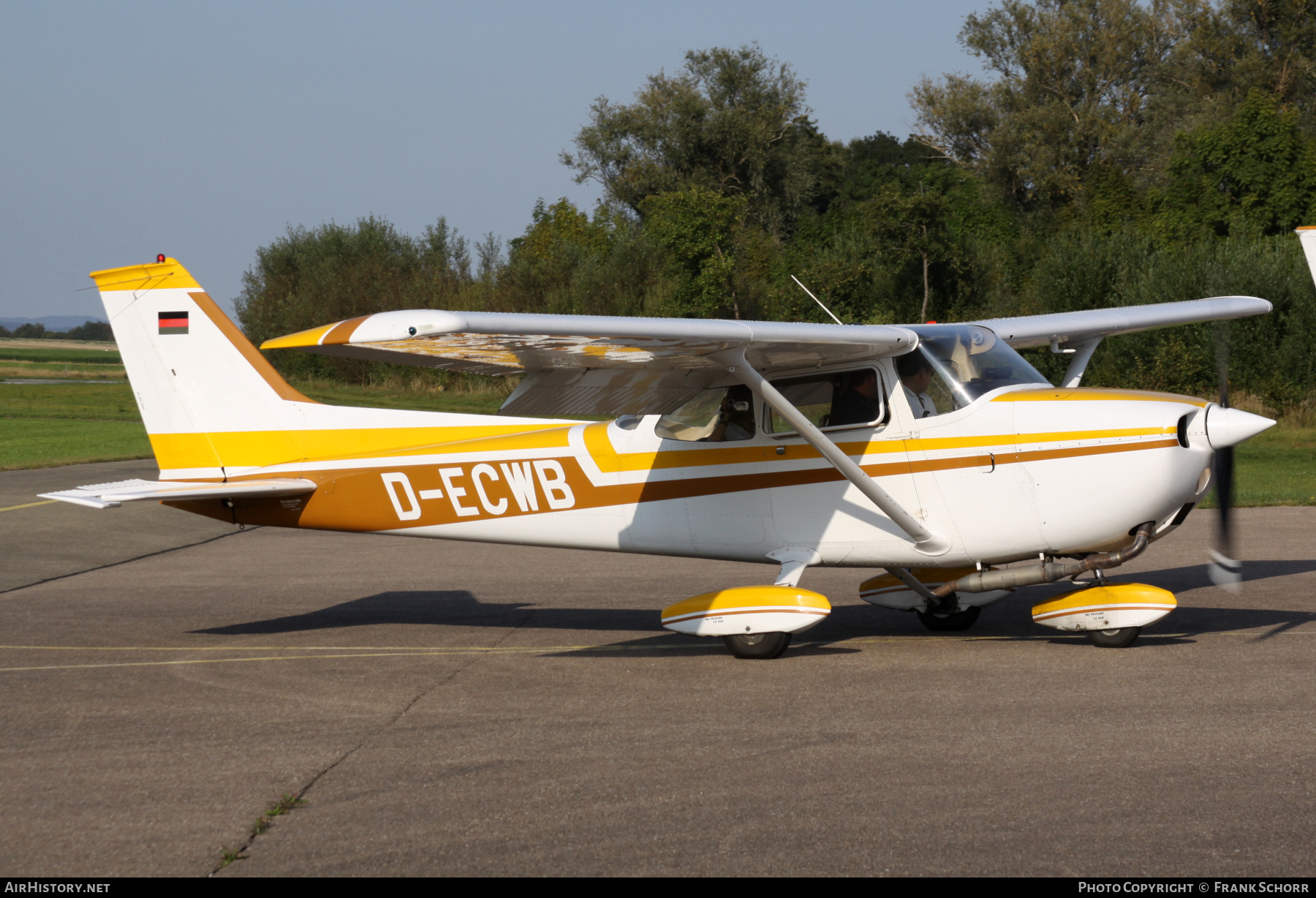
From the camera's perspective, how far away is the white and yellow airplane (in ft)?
24.4

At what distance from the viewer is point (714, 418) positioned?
852cm

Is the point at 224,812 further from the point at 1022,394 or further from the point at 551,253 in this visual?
the point at 551,253

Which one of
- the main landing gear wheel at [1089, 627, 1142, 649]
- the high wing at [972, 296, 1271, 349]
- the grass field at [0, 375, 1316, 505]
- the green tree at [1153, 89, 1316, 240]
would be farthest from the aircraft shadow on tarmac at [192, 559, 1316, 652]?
the green tree at [1153, 89, 1316, 240]

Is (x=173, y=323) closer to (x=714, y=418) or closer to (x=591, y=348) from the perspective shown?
(x=591, y=348)

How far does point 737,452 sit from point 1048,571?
2.34 meters

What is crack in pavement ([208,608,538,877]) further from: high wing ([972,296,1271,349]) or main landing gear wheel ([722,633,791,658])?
high wing ([972,296,1271,349])

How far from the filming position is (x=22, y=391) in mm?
49531

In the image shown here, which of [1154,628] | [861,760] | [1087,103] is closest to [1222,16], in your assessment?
[1087,103]

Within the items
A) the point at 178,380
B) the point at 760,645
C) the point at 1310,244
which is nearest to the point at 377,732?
the point at 760,645

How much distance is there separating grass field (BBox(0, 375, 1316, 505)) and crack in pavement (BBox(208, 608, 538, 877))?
9.98 meters

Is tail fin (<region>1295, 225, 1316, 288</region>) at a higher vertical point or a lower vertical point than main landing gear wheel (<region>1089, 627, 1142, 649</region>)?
higher

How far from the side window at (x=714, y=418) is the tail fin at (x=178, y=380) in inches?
125

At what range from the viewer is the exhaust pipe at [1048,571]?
7.56m

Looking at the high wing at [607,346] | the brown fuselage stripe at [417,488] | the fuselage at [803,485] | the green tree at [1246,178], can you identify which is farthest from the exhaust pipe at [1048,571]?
the green tree at [1246,178]
